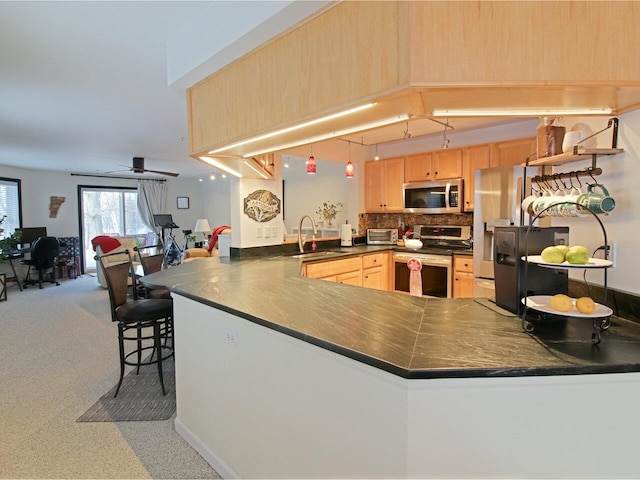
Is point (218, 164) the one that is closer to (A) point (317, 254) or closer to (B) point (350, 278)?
(A) point (317, 254)

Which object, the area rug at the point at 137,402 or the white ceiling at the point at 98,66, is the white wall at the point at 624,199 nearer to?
the white ceiling at the point at 98,66

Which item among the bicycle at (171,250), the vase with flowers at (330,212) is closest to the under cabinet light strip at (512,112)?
the vase with flowers at (330,212)

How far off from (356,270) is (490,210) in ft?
5.20

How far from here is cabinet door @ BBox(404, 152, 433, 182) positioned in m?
4.54

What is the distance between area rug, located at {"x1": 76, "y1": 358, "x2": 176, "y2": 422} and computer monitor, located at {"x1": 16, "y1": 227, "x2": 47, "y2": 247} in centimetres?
597

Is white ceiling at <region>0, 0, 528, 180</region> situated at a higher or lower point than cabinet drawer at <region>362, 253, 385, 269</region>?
higher

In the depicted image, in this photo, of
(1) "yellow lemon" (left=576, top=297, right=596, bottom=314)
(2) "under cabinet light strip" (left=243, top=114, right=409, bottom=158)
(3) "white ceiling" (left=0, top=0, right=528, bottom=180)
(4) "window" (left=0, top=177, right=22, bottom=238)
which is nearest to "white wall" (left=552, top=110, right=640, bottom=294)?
(1) "yellow lemon" (left=576, top=297, right=596, bottom=314)

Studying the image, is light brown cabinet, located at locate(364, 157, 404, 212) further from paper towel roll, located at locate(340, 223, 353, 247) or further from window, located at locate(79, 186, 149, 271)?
window, located at locate(79, 186, 149, 271)

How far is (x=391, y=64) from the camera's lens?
1227mm

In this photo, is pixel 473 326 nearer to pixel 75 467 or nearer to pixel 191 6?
pixel 191 6

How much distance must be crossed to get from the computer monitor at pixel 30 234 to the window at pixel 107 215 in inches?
46.2

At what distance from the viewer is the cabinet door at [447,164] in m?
4.28

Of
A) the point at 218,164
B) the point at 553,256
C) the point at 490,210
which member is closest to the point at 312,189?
the point at 490,210

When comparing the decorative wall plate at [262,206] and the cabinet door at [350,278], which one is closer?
the decorative wall plate at [262,206]
